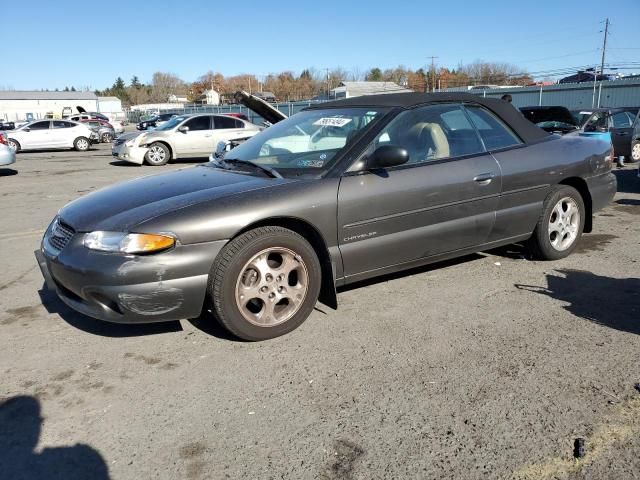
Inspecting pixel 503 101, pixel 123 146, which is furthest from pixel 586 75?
pixel 503 101

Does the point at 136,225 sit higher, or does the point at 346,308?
the point at 136,225

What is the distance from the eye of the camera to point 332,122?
4.36 m

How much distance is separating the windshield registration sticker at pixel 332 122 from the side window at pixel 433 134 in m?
0.41

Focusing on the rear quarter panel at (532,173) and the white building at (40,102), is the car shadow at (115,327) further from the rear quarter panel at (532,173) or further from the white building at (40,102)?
the white building at (40,102)

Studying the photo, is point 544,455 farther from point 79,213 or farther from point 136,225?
point 79,213

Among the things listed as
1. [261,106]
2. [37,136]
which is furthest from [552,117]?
[37,136]

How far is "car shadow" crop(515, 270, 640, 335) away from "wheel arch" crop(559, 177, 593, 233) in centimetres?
77

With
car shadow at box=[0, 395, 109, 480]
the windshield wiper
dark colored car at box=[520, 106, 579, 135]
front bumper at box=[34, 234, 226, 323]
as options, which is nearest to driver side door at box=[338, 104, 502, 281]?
the windshield wiper

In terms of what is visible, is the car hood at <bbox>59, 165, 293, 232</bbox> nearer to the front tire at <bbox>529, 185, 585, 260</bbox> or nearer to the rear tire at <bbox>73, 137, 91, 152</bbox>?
the front tire at <bbox>529, 185, 585, 260</bbox>

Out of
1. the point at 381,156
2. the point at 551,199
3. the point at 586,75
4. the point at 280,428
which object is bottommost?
the point at 280,428

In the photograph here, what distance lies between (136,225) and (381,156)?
5.44 ft

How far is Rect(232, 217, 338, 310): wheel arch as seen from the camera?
355 centimetres

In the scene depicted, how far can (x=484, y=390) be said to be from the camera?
2840mm

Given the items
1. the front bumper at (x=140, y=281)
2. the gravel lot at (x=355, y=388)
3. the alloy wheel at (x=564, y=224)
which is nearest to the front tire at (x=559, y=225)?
the alloy wheel at (x=564, y=224)
